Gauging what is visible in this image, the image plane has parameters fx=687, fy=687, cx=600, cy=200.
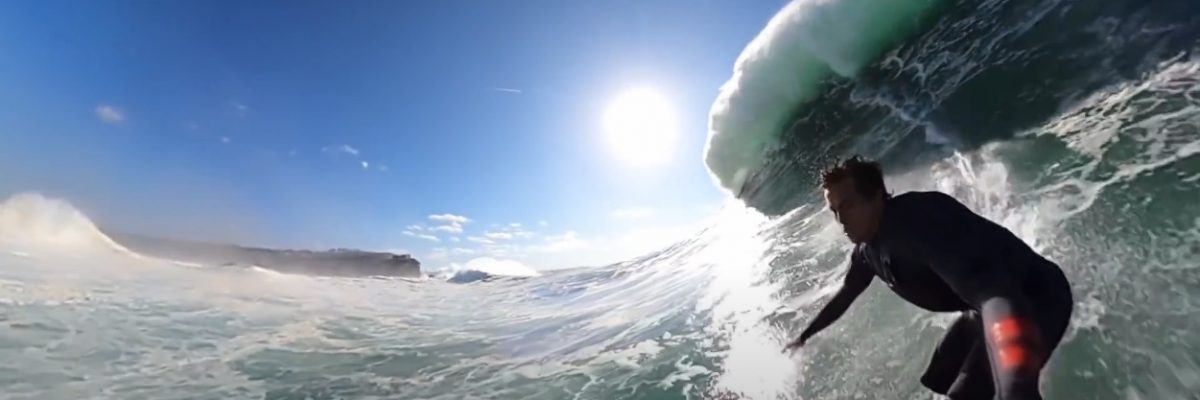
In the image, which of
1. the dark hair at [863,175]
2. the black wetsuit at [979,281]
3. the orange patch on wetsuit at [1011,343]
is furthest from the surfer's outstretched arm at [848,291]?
the orange patch on wetsuit at [1011,343]

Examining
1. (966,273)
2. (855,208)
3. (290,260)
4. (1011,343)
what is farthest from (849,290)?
(290,260)

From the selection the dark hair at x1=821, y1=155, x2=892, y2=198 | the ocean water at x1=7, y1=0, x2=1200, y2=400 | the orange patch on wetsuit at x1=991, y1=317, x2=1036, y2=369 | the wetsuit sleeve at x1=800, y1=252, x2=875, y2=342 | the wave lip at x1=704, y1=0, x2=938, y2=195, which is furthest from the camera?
the wave lip at x1=704, y1=0, x2=938, y2=195

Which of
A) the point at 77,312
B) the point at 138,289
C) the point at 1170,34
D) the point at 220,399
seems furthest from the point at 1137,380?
the point at 138,289

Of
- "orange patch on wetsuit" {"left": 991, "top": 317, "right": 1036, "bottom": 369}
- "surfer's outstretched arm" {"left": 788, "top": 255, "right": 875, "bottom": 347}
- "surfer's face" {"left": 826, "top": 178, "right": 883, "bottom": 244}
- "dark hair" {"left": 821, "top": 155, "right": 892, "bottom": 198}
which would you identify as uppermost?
"dark hair" {"left": 821, "top": 155, "right": 892, "bottom": 198}

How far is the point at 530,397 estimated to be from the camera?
6.05 metres

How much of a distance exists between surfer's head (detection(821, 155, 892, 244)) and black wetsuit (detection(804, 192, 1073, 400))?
35 millimetres

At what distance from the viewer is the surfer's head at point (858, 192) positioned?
2.16 meters

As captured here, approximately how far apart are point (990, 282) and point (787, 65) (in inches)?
407

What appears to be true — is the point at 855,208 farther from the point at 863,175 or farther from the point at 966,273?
the point at 966,273

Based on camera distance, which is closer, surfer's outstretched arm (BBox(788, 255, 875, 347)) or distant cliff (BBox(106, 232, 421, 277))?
surfer's outstretched arm (BBox(788, 255, 875, 347))

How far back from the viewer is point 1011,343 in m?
1.61

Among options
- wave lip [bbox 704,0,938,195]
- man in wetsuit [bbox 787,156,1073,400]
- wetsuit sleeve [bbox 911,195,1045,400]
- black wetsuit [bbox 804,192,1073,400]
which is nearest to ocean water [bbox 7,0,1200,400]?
wave lip [bbox 704,0,938,195]

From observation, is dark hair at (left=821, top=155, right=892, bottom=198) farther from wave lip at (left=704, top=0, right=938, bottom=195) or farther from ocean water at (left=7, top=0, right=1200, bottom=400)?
wave lip at (left=704, top=0, right=938, bottom=195)

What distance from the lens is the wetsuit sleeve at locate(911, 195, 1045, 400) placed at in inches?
62.7
